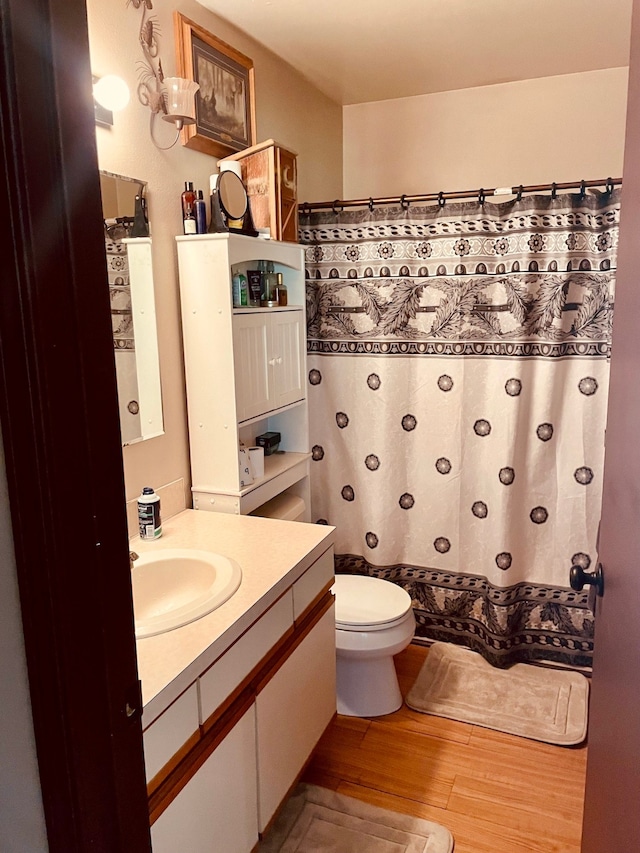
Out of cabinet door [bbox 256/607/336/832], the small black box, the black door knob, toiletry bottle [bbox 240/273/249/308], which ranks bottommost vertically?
Answer: cabinet door [bbox 256/607/336/832]

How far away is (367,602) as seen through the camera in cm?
234

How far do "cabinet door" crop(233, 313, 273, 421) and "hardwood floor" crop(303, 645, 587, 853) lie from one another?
1.13m

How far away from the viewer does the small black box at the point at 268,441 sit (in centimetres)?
252

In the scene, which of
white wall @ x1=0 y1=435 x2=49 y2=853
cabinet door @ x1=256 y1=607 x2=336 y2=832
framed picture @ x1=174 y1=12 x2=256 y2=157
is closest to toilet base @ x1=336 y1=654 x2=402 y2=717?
cabinet door @ x1=256 y1=607 x2=336 y2=832

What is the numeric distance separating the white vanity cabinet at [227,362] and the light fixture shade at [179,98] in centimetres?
35

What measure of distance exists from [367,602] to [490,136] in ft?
7.01

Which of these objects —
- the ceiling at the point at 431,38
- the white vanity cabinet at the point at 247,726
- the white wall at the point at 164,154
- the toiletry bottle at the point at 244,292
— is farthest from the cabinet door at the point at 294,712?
the ceiling at the point at 431,38

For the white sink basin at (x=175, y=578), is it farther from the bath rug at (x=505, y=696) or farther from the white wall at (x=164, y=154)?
the bath rug at (x=505, y=696)

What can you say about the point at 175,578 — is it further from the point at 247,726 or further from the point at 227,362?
the point at 227,362

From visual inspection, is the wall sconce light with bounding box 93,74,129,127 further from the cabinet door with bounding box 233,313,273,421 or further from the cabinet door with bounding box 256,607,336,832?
the cabinet door with bounding box 256,607,336,832

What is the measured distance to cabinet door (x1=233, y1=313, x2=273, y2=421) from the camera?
2066 mm

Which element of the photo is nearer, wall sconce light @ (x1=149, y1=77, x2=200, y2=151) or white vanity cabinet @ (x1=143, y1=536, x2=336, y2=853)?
white vanity cabinet @ (x1=143, y1=536, x2=336, y2=853)

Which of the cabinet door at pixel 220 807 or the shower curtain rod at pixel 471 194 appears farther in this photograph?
the shower curtain rod at pixel 471 194

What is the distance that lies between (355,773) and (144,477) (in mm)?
1156
